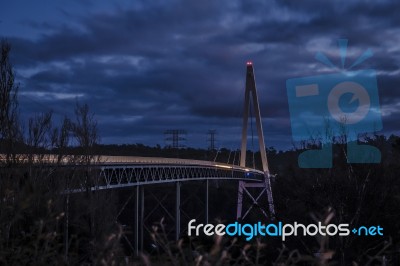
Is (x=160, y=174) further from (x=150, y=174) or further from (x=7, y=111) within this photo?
(x=7, y=111)

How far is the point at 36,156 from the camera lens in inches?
885

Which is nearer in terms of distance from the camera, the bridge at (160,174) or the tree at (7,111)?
the tree at (7,111)

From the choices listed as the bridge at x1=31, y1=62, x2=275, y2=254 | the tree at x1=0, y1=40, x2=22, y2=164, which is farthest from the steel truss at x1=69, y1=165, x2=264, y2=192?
the tree at x1=0, y1=40, x2=22, y2=164

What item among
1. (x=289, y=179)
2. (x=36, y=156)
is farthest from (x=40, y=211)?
(x=36, y=156)

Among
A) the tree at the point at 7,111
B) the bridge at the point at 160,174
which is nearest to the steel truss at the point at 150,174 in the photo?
the bridge at the point at 160,174

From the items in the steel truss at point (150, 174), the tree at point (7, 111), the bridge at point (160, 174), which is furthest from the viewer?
the steel truss at point (150, 174)

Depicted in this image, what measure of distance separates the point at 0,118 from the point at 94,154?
52.1 ft

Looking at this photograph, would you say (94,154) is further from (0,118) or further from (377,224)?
(377,224)

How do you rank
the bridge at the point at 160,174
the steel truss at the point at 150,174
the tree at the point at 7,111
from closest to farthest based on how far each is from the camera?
the tree at the point at 7,111 < the bridge at the point at 160,174 < the steel truss at the point at 150,174

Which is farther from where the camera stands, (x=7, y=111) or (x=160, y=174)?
(x=160, y=174)

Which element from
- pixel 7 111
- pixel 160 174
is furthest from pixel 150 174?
pixel 7 111

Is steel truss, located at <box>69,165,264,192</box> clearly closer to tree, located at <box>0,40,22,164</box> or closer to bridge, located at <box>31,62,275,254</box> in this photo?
bridge, located at <box>31,62,275,254</box>

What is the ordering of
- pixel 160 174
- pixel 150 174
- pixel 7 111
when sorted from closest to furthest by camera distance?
pixel 7 111 → pixel 150 174 → pixel 160 174

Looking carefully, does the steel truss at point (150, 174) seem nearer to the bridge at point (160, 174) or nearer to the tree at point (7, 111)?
the bridge at point (160, 174)
